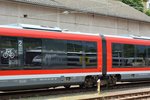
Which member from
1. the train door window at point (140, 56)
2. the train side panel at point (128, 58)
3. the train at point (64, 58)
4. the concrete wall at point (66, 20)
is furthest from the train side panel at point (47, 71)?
the concrete wall at point (66, 20)

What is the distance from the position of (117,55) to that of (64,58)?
402 cm

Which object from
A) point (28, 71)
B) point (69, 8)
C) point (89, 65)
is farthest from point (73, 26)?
point (28, 71)

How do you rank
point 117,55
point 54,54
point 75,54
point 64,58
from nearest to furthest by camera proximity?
point 54,54 → point 64,58 → point 75,54 → point 117,55

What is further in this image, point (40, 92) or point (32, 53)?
point (40, 92)

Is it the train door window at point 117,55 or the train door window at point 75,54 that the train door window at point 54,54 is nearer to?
the train door window at point 75,54

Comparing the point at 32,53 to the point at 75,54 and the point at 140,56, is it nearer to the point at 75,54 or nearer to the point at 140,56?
the point at 75,54

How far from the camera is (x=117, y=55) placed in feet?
70.3

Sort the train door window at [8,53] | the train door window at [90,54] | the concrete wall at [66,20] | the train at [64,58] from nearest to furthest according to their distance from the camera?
1. the train door window at [8,53]
2. the train at [64,58]
3. the train door window at [90,54]
4. the concrete wall at [66,20]

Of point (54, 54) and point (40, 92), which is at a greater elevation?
point (54, 54)

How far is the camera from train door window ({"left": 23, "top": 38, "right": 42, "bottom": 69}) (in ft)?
54.7

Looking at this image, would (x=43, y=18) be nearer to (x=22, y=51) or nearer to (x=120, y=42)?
(x=120, y=42)

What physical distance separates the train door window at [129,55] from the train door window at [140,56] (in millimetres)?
309

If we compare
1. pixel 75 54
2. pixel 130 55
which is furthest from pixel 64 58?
pixel 130 55

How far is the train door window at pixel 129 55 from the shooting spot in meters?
21.9
